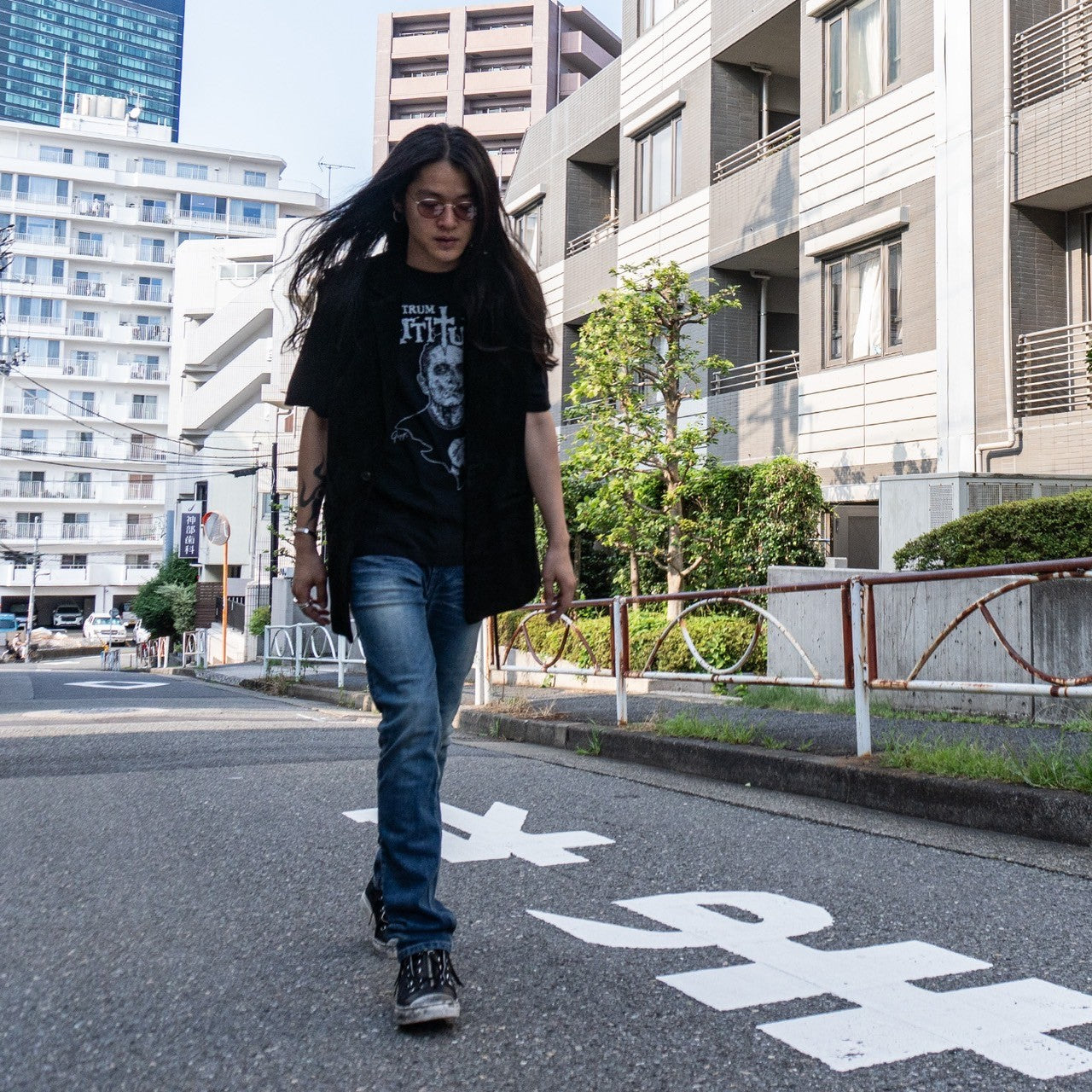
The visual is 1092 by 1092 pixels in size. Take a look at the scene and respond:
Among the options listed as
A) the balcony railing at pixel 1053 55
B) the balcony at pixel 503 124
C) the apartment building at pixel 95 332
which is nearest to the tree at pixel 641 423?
the balcony railing at pixel 1053 55

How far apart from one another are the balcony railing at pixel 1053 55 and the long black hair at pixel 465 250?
34.5ft

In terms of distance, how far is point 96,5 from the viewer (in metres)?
189

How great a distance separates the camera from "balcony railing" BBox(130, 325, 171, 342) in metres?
73.3

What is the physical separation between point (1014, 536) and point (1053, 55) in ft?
20.1

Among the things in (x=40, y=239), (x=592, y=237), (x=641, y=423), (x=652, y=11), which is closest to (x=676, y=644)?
(x=641, y=423)

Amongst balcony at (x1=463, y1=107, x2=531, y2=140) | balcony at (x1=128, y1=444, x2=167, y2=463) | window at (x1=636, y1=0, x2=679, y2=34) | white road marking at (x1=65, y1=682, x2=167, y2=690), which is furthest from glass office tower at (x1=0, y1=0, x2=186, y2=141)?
white road marking at (x1=65, y1=682, x2=167, y2=690)

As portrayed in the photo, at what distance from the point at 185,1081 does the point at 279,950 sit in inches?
32.5

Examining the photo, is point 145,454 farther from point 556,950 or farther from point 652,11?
point 556,950

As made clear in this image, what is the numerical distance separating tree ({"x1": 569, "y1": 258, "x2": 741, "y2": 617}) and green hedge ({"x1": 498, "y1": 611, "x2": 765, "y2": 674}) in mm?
4180

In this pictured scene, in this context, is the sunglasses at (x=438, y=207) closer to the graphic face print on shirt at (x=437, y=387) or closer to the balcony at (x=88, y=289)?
the graphic face print on shirt at (x=437, y=387)

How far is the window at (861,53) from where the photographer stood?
1417cm

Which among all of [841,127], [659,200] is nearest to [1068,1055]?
[841,127]

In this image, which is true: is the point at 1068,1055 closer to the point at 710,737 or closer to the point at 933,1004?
the point at 933,1004

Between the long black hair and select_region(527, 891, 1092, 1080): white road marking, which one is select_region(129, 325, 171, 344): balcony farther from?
select_region(527, 891, 1092, 1080): white road marking
